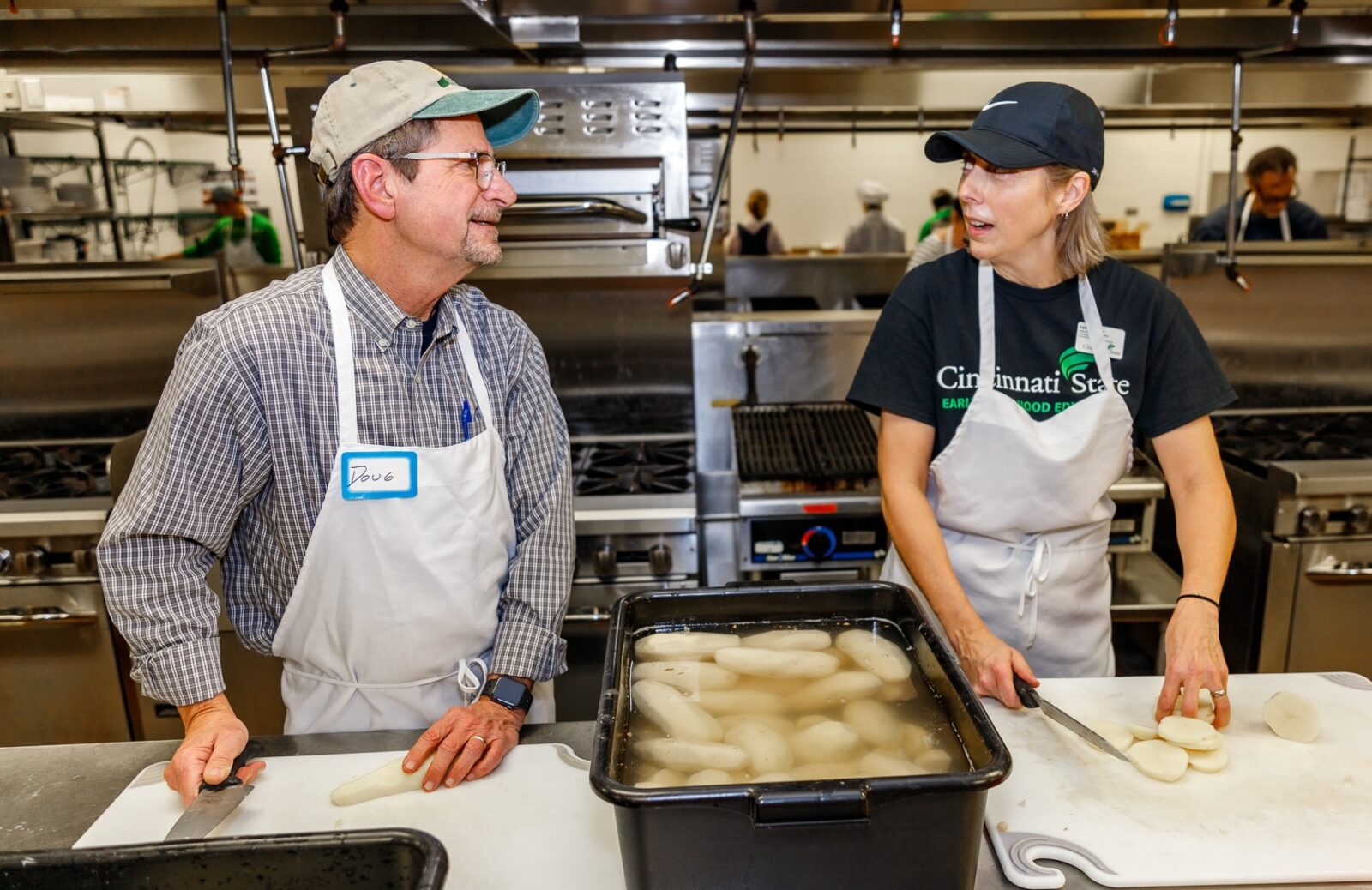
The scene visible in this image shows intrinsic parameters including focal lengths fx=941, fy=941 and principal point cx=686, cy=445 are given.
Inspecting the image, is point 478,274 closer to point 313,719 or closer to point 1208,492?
point 313,719

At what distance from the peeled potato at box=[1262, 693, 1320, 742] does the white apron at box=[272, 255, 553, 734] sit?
3.60ft

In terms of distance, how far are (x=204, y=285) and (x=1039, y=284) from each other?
100 inches

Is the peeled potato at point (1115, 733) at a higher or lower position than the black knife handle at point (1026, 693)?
lower

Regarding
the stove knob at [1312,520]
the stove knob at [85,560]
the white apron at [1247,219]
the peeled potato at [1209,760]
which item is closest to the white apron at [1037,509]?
the peeled potato at [1209,760]

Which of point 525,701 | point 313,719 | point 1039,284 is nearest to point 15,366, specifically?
point 313,719

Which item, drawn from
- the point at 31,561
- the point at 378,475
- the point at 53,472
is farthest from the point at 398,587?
the point at 53,472

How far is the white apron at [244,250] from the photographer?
17.7ft

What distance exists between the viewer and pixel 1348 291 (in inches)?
129

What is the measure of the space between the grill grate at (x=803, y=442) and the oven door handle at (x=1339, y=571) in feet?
4.19

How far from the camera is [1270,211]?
4367 millimetres

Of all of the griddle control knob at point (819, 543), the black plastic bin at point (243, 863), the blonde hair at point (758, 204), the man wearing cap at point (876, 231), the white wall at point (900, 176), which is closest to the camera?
the black plastic bin at point (243, 863)

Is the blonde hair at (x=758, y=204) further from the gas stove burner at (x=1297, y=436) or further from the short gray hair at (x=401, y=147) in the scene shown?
the short gray hair at (x=401, y=147)

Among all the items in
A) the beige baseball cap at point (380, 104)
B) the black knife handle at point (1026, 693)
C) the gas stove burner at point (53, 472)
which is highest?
the beige baseball cap at point (380, 104)

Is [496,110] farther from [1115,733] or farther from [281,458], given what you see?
[1115,733]
